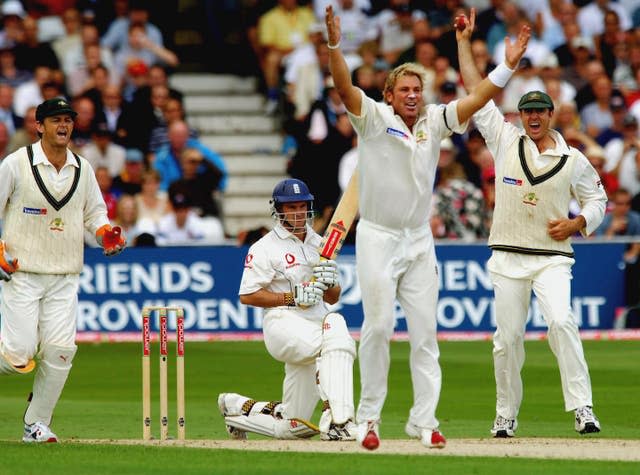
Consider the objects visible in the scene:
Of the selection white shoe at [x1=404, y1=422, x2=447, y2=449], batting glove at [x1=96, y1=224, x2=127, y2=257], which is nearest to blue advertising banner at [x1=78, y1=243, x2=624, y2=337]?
batting glove at [x1=96, y1=224, x2=127, y2=257]

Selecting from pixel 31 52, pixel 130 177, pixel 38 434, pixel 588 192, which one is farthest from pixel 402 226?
pixel 31 52

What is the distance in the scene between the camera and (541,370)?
1584cm

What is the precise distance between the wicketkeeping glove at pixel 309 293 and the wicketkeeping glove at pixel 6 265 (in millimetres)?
1816

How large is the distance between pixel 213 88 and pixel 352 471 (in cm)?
1495

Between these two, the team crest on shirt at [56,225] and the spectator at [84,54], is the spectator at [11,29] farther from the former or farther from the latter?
the team crest on shirt at [56,225]

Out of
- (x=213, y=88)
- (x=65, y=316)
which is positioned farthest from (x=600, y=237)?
(x=65, y=316)

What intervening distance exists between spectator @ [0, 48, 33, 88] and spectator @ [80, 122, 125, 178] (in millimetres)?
1463

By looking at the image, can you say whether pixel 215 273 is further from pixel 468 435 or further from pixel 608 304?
pixel 468 435

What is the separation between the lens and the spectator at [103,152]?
20.1 meters

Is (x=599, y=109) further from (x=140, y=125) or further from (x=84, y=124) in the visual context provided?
(x=84, y=124)

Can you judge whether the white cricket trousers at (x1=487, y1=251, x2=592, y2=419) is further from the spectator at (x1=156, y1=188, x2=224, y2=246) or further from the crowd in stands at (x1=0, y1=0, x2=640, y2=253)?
the spectator at (x1=156, y1=188, x2=224, y2=246)

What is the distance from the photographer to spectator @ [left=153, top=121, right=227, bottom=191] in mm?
20406

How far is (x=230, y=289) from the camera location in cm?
1833

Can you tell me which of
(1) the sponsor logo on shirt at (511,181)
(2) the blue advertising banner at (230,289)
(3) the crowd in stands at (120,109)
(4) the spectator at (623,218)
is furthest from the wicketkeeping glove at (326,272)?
(4) the spectator at (623,218)
